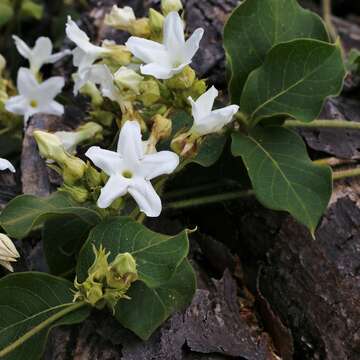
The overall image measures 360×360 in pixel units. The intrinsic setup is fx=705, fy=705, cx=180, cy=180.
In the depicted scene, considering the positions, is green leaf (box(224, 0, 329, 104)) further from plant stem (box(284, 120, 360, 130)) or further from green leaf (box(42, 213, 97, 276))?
green leaf (box(42, 213, 97, 276))

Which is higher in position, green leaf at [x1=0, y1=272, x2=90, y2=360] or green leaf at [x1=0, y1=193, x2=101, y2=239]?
green leaf at [x1=0, y1=193, x2=101, y2=239]

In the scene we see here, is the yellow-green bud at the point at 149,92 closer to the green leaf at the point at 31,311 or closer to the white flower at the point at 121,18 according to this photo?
the white flower at the point at 121,18

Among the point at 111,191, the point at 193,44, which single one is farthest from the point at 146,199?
the point at 193,44

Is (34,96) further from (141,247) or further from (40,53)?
(141,247)

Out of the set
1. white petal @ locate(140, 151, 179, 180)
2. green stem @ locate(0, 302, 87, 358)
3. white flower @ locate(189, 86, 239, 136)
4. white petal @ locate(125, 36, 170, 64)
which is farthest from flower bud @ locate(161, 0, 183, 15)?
green stem @ locate(0, 302, 87, 358)

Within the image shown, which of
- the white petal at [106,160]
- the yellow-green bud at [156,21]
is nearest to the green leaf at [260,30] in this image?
the yellow-green bud at [156,21]

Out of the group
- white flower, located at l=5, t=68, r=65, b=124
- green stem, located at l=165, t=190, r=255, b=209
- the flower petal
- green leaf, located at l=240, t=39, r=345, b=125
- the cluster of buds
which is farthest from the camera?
white flower, located at l=5, t=68, r=65, b=124

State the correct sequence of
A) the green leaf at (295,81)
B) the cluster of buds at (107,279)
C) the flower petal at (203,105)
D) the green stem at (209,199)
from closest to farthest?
the cluster of buds at (107,279) < the flower petal at (203,105) < the green leaf at (295,81) < the green stem at (209,199)

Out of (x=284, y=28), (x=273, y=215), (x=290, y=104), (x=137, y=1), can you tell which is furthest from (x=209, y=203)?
(x=137, y=1)

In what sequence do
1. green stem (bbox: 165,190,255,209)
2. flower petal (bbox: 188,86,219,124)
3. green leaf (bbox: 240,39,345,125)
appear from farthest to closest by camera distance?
green stem (bbox: 165,190,255,209)
green leaf (bbox: 240,39,345,125)
flower petal (bbox: 188,86,219,124)
